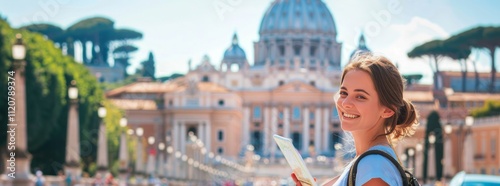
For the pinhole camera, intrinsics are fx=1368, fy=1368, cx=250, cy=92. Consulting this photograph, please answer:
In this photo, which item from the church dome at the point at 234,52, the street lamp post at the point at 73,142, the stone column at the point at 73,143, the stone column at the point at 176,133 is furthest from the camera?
the church dome at the point at 234,52

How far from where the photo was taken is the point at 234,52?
6417 inches

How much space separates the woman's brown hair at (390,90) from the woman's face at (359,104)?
2cm

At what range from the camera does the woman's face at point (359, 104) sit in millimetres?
3998

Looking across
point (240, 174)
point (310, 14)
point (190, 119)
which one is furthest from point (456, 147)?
point (310, 14)

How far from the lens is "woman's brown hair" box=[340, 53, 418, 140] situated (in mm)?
3986

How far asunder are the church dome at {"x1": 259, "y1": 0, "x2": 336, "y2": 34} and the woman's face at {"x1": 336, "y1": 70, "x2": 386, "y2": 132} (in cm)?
16388

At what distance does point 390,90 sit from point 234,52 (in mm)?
159085

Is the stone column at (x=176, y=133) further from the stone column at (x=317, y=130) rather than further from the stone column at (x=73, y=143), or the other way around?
the stone column at (x=73, y=143)

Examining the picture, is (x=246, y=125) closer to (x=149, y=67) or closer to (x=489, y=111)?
(x=149, y=67)

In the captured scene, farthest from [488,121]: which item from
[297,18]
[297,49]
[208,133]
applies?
[297,18]

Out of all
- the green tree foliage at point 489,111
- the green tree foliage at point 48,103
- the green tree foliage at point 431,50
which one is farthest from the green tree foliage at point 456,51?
the green tree foliage at point 48,103

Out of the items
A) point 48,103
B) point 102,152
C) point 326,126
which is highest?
point 48,103

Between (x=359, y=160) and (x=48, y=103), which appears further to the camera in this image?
(x=48, y=103)

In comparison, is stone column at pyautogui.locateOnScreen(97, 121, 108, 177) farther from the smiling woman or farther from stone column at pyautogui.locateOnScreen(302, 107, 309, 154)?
stone column at pyautogui.locateOnScreen(302, 107, 309, 154)
